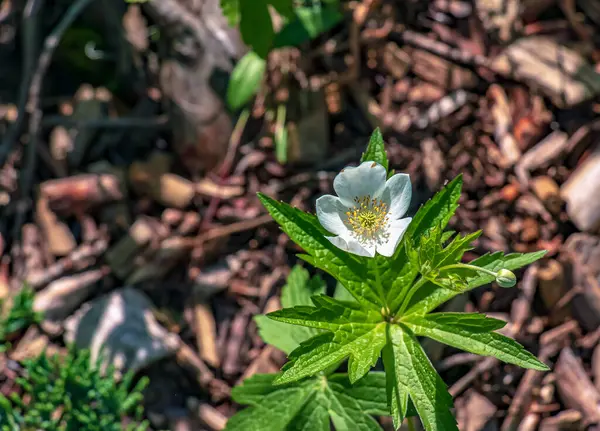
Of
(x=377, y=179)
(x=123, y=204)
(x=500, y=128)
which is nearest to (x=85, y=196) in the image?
(x=123, y=204)

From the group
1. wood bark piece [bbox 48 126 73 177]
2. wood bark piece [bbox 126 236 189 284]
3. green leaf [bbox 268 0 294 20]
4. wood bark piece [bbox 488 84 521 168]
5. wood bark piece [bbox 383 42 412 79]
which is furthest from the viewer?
wood bark piece [bbox 48 126 73 177]

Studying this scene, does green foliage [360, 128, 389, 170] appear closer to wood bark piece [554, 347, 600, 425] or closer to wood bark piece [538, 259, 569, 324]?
wood bark piece [538, 259, 569, 324]

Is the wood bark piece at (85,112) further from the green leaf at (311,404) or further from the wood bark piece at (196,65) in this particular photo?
the green leaf at (311,404)

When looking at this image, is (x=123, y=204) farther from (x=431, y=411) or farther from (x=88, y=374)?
(x=431, y=411)

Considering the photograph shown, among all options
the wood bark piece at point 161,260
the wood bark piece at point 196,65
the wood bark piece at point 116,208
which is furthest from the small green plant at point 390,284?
the wood bark piece at point 116,208

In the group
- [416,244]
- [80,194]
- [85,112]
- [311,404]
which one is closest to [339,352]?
[416,244]

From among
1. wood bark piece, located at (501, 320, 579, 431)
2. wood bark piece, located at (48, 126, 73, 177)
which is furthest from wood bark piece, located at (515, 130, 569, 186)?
wood bark piece, located at (48, 126, 73, 177)
